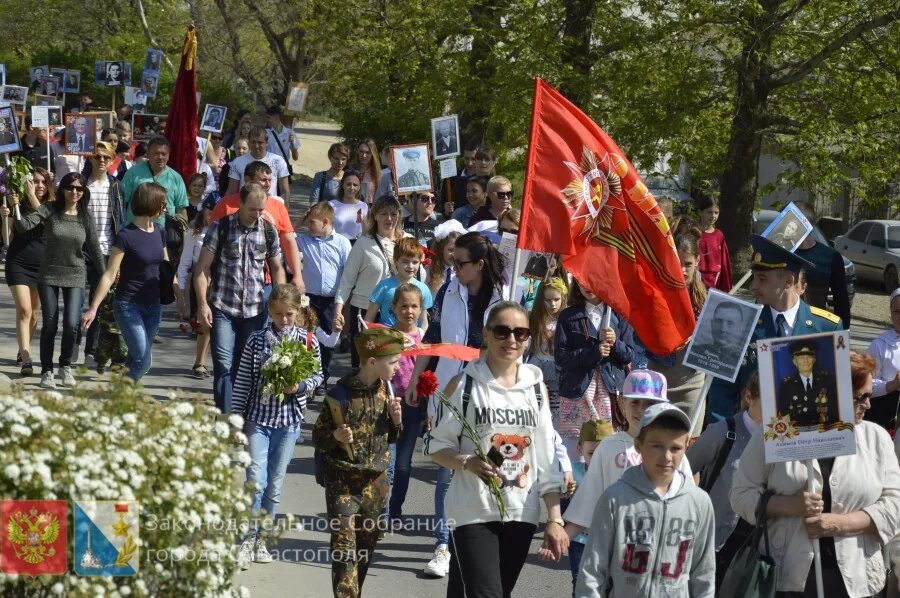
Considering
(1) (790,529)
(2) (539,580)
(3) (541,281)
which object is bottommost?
(2) (539,580)

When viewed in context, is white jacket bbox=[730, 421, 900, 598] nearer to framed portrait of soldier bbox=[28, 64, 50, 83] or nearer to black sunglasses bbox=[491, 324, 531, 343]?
black sunglasses bbox=[491, 324, 531, 343]

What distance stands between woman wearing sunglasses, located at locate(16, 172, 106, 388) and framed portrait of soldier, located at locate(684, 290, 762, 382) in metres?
6.56

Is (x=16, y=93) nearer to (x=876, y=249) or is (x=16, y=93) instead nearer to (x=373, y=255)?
(x=373, y=255)

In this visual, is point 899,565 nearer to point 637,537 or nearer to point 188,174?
point 637,537

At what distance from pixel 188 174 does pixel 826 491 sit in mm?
12571

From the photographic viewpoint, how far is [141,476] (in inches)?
174

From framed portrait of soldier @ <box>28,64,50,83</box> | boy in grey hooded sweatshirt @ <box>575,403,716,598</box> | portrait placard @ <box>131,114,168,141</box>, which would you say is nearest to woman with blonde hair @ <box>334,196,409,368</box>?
boy in grey hooded sweatshirt @ <box>575,403,716,598</box>

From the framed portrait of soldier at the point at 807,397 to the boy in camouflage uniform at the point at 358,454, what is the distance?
6.76ft

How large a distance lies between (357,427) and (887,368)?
415 centimetres

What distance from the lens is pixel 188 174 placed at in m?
16.9

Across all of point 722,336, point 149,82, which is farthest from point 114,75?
point 722,336

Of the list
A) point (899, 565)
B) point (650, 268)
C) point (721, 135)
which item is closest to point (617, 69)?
point (721, 135)

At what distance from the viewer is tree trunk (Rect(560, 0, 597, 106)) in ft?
58.5

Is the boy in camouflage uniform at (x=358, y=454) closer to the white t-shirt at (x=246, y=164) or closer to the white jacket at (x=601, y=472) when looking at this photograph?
the white jacket at (x=601, y=472)
